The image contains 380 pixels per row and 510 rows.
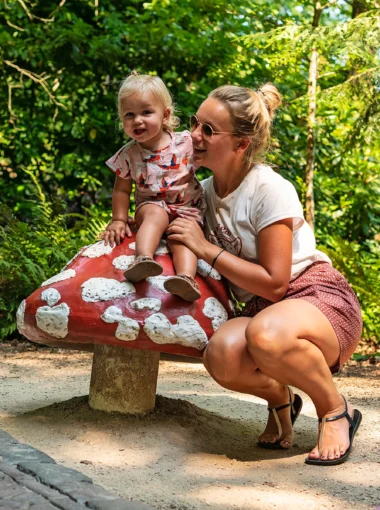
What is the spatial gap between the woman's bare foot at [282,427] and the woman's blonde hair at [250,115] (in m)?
1.19

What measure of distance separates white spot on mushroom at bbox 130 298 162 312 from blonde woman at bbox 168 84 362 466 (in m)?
0.28

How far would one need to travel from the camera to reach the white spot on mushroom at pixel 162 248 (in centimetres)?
364

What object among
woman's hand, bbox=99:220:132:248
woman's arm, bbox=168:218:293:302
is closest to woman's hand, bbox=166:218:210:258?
woman's arm, bbox=168:218:293:302

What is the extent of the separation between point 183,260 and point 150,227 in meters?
0.24

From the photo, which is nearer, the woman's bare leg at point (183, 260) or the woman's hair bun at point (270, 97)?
the woman's bare leg at point (183, 260)

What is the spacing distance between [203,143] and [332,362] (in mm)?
1182

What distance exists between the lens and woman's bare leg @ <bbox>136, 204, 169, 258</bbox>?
138 inches

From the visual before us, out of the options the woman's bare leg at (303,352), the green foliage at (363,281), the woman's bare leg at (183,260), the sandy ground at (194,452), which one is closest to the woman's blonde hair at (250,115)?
the woman's bare leg at (183,260)

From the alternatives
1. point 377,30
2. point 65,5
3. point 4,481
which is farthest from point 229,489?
point 65,5

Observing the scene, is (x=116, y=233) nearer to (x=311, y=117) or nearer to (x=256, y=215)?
(x=256, y=215)

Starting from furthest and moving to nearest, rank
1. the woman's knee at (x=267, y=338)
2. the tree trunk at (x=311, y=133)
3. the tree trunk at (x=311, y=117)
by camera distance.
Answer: the tree trunk at (x=311, y=133) → the tree trunk at (x=311, y=117) → the woman's knee at (x=267, y=338)

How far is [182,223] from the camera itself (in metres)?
3.60

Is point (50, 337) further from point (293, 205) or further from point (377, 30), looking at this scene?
point (377, 30)

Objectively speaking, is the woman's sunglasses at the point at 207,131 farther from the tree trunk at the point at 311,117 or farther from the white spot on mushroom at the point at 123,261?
the tree trunk at the point at 311,117
